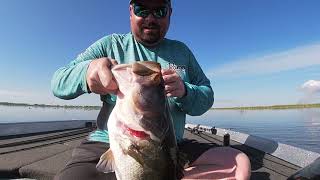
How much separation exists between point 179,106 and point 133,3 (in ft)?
4.00

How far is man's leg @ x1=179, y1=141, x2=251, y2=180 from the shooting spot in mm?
3373

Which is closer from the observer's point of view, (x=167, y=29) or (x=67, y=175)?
(x=67, y=175)

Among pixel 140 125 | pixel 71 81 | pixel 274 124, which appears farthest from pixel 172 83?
pixel 274 124

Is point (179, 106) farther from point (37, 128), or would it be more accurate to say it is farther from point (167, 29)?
point (37, 128)

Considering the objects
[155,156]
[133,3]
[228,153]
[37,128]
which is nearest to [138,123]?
[155,156]

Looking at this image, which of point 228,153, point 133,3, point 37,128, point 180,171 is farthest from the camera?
point 37,128

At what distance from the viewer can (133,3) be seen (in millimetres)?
3793

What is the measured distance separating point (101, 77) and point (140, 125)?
1.52 feet

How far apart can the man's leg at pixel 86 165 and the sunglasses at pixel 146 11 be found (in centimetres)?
145

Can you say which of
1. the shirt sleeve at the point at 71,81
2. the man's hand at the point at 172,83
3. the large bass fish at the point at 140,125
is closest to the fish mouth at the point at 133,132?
the large bass fish at the point at 140,125

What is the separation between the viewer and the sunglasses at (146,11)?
12.3 ft

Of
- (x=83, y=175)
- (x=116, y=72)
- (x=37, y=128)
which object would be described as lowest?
(x=37, y=128)

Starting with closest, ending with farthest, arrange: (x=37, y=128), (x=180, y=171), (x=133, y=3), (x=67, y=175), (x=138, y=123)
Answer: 1. (x=138, y=123)
2. (x=180, y=171)
3. (x=67, y=175)
4. (x=133, y=3)
5. (x=37, y=128)

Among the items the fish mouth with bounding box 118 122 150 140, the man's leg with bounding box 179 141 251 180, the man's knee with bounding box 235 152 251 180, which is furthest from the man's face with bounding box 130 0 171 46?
the fish mouth with bounding box 118 122 150 140
